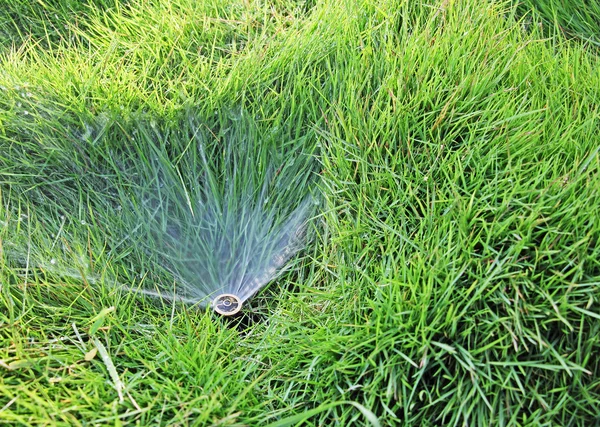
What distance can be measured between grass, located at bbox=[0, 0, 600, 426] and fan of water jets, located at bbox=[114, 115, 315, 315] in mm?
50

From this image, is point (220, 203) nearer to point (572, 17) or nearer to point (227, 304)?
point (227, 304)

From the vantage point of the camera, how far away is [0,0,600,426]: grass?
4.77ft

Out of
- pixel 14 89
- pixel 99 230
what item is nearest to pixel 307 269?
pixel 99 230

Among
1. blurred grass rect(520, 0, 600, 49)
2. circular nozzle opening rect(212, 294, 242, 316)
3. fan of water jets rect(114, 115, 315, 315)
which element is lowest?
circular nozzle opening rect(212, 294, 242, 316)

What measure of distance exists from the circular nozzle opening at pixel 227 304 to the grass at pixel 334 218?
5 centimetres

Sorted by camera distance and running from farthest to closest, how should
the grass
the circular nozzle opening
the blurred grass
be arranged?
the blurred grass < the circular nozzle opening < the grass

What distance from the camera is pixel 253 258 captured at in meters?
1.93

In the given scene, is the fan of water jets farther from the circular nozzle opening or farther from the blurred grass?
the blurred grass

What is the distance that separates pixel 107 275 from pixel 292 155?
2.36 ft

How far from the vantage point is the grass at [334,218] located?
145 centimetres

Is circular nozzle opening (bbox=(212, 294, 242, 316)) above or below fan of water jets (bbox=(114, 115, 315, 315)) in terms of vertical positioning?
below

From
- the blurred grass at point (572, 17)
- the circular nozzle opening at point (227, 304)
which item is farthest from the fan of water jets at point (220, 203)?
the blurred grass at point (572, 17)

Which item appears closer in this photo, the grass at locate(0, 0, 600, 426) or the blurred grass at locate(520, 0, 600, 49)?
the grass at locate(0, 0, 600, 426)

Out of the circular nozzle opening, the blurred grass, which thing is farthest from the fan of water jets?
the blurred grass
